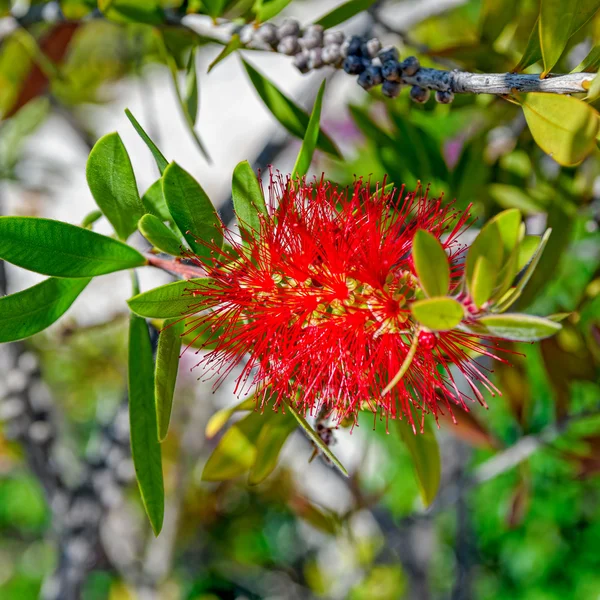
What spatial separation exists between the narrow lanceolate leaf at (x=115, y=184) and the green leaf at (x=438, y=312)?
25 cm

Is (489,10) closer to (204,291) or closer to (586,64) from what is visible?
(586,64)

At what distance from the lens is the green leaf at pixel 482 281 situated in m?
0.33

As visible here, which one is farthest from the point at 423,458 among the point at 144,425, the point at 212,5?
the point at 212,5

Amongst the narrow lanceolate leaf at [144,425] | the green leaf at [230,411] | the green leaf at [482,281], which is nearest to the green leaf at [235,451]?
the green leaf at [230,411]

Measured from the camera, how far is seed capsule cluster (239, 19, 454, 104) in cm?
50

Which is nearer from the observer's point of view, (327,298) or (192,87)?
(327,298)

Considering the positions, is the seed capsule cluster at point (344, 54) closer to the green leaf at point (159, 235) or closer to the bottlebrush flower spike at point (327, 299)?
the bottlebrush flower spike at point (327, 299)

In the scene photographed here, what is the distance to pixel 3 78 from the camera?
107 cm

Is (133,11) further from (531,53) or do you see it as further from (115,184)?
(531,53)

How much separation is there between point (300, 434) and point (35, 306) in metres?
0.52

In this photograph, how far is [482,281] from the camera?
13.2 inches

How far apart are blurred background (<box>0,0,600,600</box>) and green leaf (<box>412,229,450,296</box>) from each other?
196mm

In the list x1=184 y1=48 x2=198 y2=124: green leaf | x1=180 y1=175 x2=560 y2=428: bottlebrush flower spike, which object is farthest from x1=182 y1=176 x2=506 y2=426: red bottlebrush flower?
x1=184 y1=48 x2=198 y2=124: green leaf

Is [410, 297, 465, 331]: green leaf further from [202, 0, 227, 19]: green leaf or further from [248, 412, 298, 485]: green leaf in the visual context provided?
[202, 0, 227, 19]: green leaf
